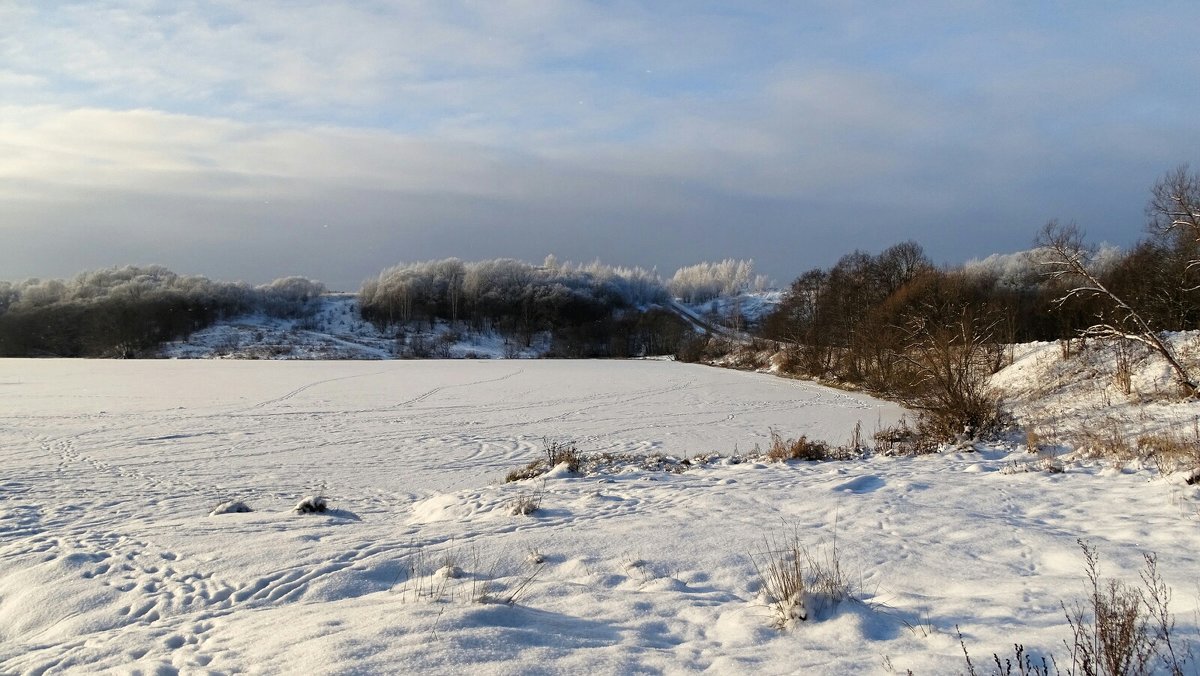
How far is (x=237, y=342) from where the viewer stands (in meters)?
76.3

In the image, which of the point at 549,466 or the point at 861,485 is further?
the point at 549,466

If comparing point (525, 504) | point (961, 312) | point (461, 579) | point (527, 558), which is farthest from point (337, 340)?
point (461, 579)

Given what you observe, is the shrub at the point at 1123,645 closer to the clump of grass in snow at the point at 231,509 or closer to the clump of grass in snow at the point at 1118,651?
the clump of grass in snow at the point at 1118,651

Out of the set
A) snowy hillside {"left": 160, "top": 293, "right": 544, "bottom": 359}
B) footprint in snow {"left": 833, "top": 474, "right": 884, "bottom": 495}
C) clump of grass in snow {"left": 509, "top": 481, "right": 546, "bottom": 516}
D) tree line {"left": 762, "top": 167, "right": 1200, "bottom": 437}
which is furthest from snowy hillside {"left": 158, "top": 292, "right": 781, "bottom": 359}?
footprint in snow {"left": 833, "top": 474, "right": 884, "bottom": 495}

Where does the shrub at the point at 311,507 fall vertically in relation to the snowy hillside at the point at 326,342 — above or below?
below

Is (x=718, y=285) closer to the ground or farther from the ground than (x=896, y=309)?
farther from the ground

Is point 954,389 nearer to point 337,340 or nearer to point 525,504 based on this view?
point 525,504

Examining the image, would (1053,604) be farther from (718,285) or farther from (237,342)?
(718,285)

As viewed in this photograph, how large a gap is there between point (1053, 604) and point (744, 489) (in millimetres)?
4916

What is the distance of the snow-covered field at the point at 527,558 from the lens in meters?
3.78

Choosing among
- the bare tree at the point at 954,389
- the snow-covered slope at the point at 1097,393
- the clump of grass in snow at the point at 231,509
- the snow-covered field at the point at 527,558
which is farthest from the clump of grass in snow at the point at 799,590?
the bare tree at the point at 954,389

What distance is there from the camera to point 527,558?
234 inches

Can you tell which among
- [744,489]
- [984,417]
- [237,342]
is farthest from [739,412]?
[237,342]

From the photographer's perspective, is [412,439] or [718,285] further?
[718,285]
